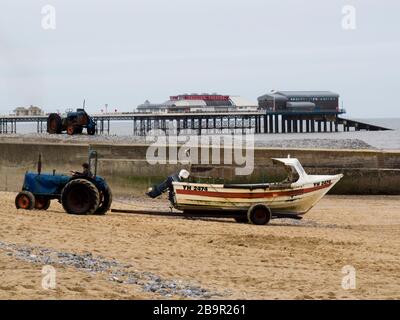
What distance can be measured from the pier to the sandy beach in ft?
255

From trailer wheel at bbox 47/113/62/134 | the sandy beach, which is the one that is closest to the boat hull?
the sandy beach

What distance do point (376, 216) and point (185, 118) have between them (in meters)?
84.6

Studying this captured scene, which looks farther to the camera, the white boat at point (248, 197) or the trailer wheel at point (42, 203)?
the trailer wheel at point (42, 203)

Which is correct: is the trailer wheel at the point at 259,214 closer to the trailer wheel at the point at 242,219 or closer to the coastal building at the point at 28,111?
the trailer wheel at the point at 242,219

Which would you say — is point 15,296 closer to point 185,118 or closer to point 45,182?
point 45,182

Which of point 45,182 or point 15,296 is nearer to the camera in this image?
point 15,296

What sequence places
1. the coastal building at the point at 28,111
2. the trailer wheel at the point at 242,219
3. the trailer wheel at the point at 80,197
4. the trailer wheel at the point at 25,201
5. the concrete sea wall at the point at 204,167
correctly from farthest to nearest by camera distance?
the coastal building at the point at 28,111, the concrete sea wall at the point at 204,167, the trailer wheel at the point at 242,219, the trailer wheel at the point at 25,201, the trailer wheel at the point at 80,197

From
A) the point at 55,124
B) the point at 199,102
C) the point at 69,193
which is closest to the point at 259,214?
the point at 69,193

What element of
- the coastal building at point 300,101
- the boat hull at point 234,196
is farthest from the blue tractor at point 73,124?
the coastal building at point 300,101

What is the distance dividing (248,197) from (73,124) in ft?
81.0

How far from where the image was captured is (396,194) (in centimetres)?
2884

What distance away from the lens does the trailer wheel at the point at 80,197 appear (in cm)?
1886

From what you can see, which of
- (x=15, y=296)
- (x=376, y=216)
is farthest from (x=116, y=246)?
(x=376, y=216)

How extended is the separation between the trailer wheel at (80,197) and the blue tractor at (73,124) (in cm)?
2383
